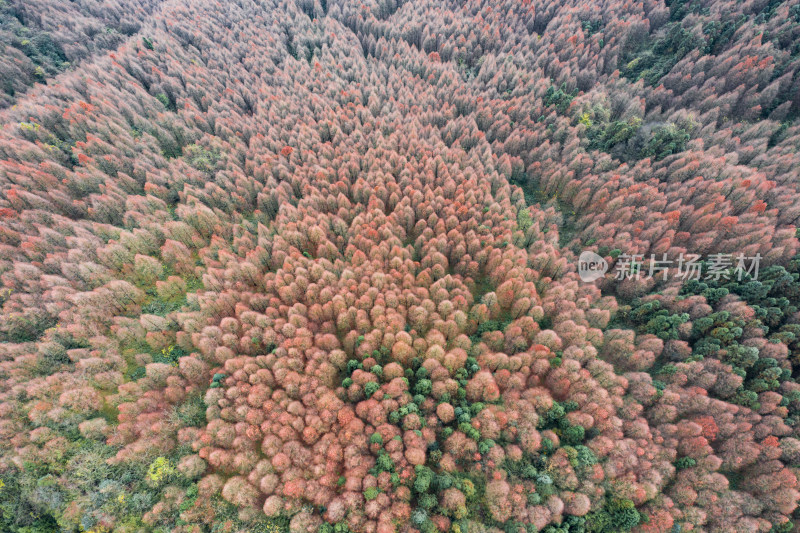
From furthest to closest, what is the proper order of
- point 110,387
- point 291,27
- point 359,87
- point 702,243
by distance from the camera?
point 291,27 < point 359,87 < point 702,243 < point 110,387

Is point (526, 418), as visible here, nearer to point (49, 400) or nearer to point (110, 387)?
point (110, 387)

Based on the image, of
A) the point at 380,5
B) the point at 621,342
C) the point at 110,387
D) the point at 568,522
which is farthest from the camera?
the point at 380,5

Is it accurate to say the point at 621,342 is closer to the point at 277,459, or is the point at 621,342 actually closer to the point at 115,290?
the point at 277,459

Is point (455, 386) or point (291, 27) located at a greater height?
point (291, 27)

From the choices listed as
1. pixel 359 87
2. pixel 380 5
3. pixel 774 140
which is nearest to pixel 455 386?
pixel 359 87

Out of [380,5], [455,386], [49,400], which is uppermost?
[380,5]

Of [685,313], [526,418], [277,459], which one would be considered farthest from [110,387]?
[685,313]

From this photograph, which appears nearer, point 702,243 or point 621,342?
point 621,342
